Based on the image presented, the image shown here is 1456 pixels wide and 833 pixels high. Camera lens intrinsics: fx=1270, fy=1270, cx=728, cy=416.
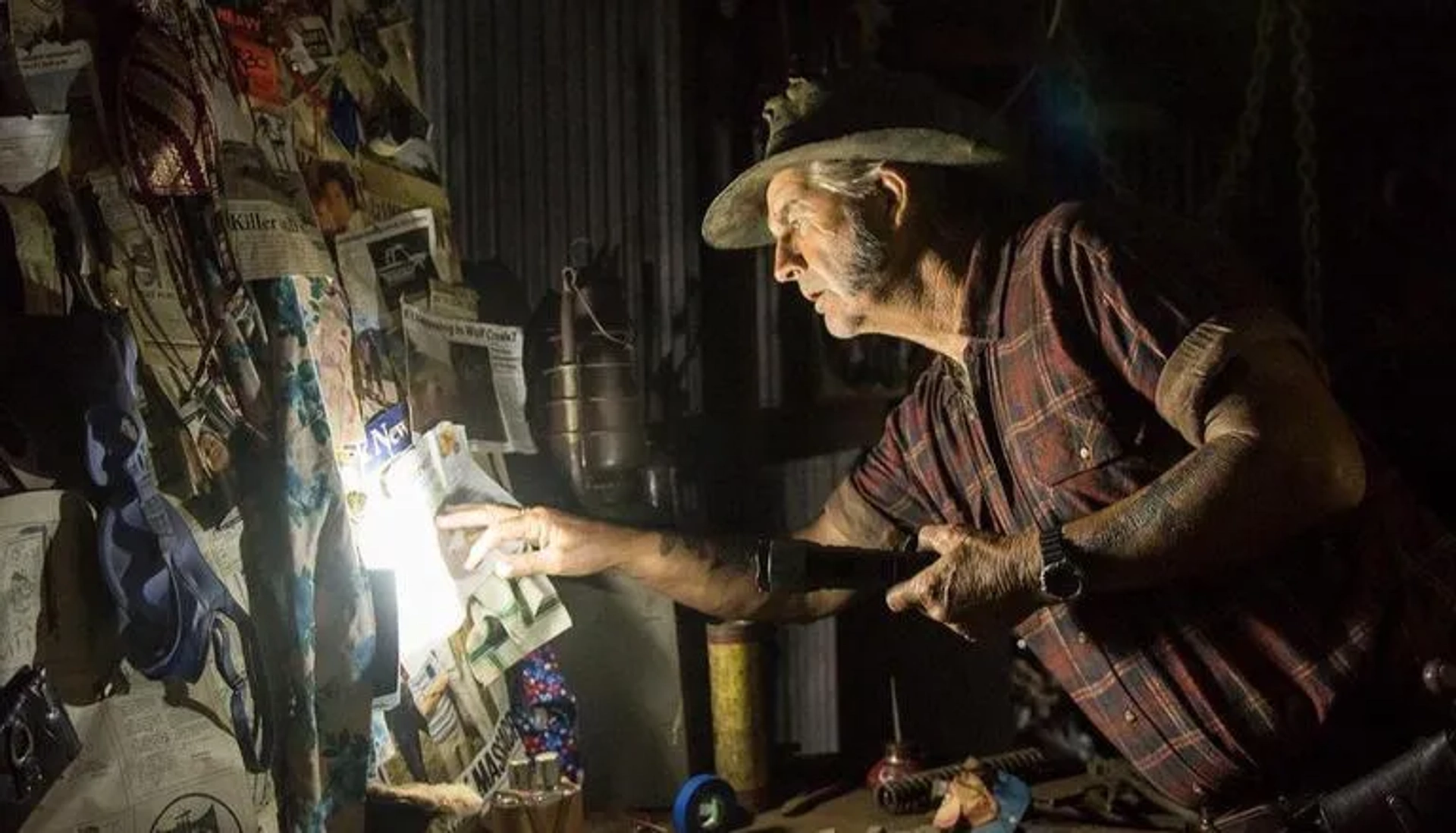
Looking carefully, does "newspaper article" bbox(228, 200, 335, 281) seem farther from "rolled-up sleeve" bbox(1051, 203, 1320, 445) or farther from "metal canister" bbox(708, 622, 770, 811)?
"metal canister" bbox(708, 622, 770, 811)

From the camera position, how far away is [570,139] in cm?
381

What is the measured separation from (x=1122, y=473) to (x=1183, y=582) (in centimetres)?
24

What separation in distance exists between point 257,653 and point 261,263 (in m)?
0.63

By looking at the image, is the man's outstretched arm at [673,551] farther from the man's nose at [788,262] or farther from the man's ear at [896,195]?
the man's ear at [896,195]

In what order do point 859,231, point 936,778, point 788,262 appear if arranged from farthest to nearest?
point 936,778, point 788,262, point 859,231

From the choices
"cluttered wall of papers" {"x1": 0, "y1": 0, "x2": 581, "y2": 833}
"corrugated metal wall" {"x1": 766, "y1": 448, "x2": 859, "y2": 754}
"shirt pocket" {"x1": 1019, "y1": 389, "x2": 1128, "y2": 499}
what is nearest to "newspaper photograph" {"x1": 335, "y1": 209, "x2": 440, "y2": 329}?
"cluttered wall of papers" {"x1": 0, "y1": 0, "x2": 581, "y2": 833}

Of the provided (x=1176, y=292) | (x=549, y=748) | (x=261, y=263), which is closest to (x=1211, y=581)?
(x=1176, y=292)

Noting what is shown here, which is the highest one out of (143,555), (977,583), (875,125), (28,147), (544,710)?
(28,147)

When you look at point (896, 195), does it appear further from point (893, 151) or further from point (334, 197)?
point (334, 197)

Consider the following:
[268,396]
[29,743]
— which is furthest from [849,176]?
[29,743]

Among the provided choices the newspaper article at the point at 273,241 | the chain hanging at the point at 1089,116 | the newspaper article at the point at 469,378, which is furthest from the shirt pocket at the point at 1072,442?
the chain hanging at the point at 1089,116

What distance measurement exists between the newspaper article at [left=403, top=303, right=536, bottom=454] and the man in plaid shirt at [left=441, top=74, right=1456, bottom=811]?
0.91 ft

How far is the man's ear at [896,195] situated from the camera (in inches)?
103

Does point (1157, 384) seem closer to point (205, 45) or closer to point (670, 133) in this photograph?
point (205, 45)
